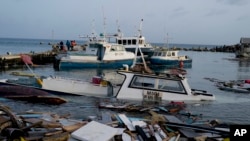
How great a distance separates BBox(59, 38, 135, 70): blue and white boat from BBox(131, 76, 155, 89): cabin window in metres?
27.2

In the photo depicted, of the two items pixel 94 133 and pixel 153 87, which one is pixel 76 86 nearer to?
pixel 153 87

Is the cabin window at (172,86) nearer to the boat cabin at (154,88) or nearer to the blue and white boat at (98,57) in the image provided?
the boat cabin at (154,88)

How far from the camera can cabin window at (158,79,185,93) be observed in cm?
1761

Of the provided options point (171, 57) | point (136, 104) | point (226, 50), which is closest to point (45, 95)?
point (136, 104)

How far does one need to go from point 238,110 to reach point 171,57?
34.2 m

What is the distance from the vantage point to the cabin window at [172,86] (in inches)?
693

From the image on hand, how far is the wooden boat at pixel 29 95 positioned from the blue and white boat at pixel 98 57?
84.1ft

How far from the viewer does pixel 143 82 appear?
17.5m

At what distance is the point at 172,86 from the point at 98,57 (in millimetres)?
28599

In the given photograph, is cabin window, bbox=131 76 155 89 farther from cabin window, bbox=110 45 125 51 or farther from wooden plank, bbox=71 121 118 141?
cabin window, bbox=110 45 125 51

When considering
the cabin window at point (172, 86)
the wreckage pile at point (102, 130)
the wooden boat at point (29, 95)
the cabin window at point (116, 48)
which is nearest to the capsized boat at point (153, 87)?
the cabin window at point (172, 86)

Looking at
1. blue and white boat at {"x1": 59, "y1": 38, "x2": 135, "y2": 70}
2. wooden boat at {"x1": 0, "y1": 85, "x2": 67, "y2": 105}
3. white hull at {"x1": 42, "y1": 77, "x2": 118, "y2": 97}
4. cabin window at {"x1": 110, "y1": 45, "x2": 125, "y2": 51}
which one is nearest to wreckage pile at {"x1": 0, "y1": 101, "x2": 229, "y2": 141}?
wooden boat at {"x1": 0, "y1": 85, "x2": 67, "y2": 105}

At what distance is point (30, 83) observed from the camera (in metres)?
19.3

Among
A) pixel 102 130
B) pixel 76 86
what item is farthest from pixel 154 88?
pixel 102 130
